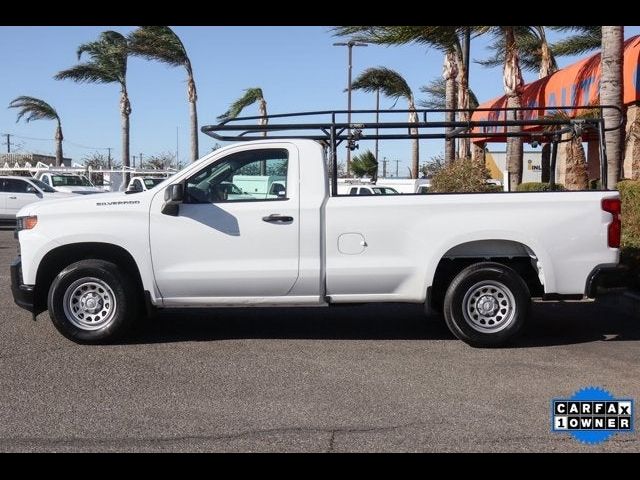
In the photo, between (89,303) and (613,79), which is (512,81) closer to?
(613,79)

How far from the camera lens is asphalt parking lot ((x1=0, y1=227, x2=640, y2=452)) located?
16.8 ft

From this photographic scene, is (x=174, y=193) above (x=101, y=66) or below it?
below

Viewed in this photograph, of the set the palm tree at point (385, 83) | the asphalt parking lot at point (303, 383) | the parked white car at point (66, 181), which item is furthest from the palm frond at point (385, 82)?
the asphalt parking lot at point (303, 383)

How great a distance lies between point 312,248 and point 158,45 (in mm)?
23934

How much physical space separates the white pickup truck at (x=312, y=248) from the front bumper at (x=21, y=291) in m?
0.05

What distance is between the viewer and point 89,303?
7.68 metres

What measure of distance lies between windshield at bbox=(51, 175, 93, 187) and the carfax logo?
27.7 m

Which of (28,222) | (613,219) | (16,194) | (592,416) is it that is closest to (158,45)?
(16,194)

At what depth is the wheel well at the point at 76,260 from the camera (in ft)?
25.2

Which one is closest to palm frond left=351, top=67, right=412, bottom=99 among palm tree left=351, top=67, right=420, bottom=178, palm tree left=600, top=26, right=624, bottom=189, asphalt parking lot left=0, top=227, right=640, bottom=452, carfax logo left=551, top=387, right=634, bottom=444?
palm tree left=351, top=67, right=420, bottom=178

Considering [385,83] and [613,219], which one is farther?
[385,83]
